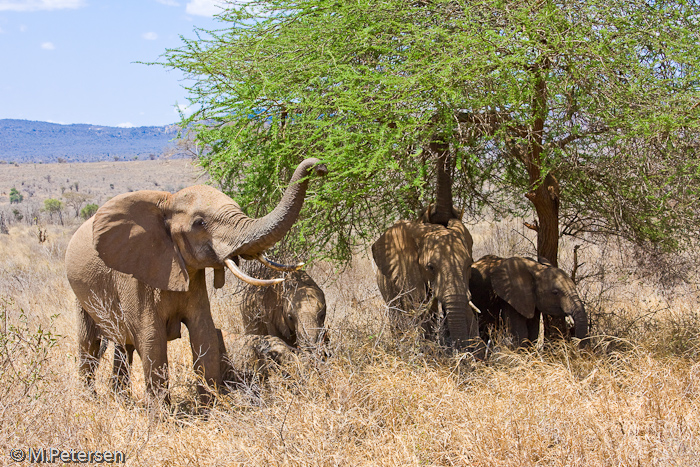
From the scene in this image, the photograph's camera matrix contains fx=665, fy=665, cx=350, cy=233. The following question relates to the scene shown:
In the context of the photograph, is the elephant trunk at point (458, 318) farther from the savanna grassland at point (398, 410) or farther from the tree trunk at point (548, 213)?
the tree trunk at point (548, 213)

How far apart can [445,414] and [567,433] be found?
3.03ft

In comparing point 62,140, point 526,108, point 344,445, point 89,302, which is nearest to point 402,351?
point 344,445

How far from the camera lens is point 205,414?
223 inches

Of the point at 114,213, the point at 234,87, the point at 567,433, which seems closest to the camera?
the point at 567,433

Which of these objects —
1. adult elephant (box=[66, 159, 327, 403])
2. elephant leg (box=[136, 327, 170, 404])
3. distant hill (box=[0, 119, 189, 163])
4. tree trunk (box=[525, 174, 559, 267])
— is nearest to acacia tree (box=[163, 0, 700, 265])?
tree trunk (box=[525, 174, 559, 267])

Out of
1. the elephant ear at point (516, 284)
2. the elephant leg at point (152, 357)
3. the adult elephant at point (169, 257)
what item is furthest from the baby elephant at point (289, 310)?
the elephant ear at point (516, 284)

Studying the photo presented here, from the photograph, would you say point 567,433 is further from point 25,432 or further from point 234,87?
point 234,87

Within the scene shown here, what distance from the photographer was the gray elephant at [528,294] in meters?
6.73

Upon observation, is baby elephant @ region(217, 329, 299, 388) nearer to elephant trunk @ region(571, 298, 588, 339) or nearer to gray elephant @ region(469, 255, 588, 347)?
gray elephant @ region(469, 255, 588, 347)

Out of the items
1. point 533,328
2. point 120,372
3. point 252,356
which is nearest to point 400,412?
point 252,356

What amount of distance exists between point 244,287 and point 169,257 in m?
2.32

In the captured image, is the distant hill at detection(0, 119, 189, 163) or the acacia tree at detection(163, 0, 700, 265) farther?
the distant hill at detection(0, 119, 189, 163)

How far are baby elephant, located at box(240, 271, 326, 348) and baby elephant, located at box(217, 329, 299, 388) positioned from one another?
22 centimetres

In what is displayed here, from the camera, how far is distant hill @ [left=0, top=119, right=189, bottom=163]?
420 feet
